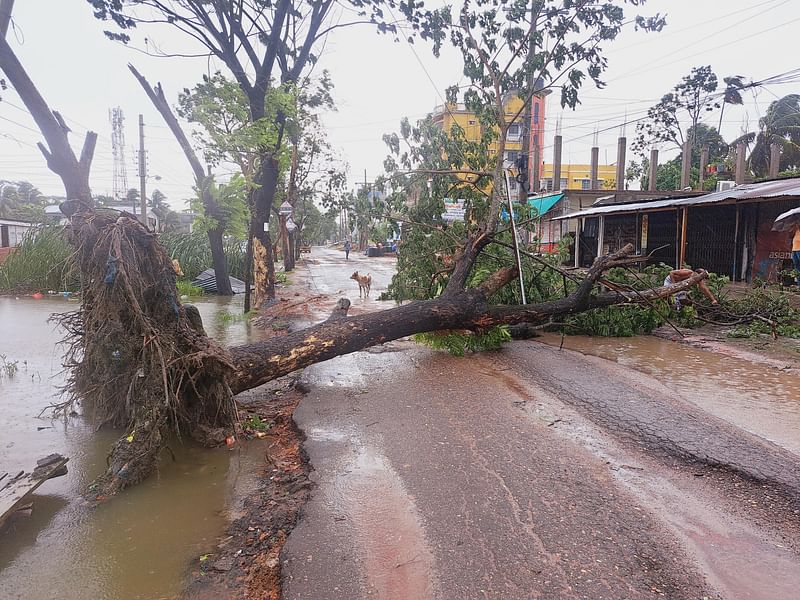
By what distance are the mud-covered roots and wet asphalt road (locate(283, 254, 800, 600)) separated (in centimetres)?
95

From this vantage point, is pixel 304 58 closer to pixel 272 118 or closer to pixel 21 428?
pixel 272 118

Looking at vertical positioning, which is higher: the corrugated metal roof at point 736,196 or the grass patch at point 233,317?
the corrugated metal roof at point 736,196

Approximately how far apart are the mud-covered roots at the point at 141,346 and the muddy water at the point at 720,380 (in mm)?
4580

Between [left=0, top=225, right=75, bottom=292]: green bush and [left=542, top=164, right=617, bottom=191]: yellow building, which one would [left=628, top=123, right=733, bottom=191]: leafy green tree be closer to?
[left=542, top=164, right=617, bottom=191]: yellow building

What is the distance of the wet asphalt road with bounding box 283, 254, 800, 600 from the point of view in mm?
2656

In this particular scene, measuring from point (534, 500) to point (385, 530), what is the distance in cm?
97

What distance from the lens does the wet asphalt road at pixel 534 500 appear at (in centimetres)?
266

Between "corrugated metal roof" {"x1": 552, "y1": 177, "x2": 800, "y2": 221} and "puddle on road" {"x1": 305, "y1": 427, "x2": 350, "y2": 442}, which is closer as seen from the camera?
"puddle on road" {"x1": 305, "y1": 427, "x2": 350, "y2": 442}

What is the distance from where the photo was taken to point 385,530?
315 centimetres

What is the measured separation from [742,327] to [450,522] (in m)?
7.97

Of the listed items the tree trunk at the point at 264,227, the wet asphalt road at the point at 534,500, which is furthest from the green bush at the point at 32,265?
the wet asphalt road at the point at 534,500

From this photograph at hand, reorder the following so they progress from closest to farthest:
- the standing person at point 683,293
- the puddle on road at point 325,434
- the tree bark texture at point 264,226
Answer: the puddle on road at point 325,434 → the standing person at point 683,293 → the tree bark texture at point 264,226

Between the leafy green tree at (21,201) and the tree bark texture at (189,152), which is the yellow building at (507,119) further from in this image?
the leafy green tree at (21,201)

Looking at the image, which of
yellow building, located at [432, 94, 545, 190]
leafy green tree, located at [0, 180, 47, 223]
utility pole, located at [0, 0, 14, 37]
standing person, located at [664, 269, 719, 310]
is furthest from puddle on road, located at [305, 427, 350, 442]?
leafy green tree, located at [0, 180, 47, 223]
